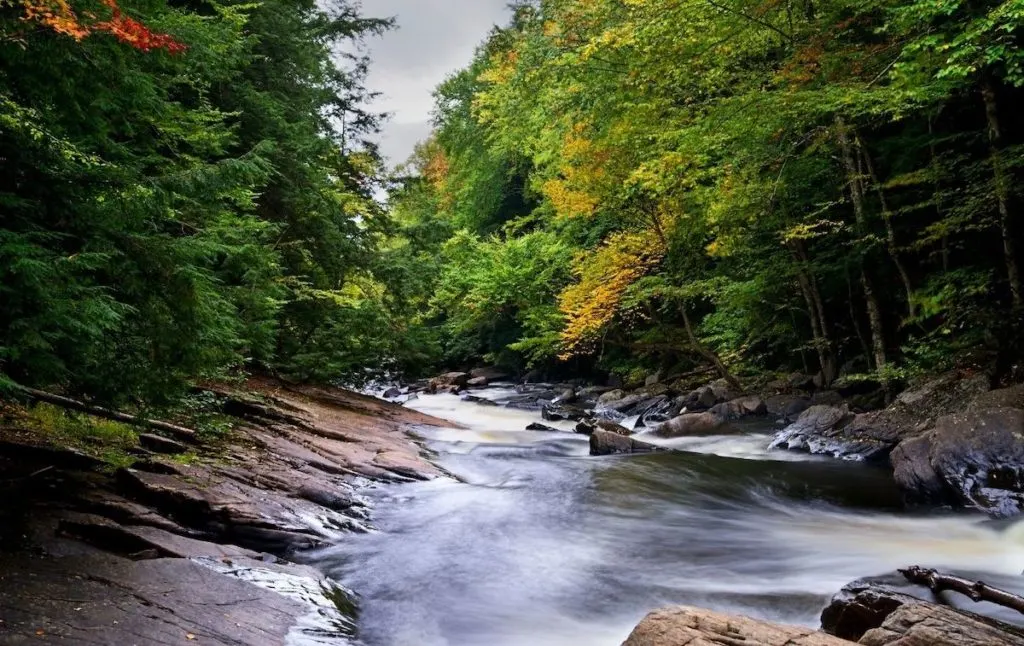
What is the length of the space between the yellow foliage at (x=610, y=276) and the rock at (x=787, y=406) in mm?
4029

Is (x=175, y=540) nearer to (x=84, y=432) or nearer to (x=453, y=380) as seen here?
(x=84, y=432)

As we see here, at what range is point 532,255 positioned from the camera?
21.8 meters

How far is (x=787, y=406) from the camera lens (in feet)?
45.6

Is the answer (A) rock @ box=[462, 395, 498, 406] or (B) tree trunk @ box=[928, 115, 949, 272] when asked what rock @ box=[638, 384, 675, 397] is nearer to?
(A) rock @ box=[462, 395, 498, 406]

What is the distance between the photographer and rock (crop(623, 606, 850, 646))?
3266 millimetres

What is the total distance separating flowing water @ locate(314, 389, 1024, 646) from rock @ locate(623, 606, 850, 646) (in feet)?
4.76

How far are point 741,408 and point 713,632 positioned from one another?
38.0ft

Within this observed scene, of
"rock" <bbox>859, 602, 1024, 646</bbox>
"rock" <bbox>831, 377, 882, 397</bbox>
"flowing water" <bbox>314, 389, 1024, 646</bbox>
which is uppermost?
"rock" <bbox>831, 377, 882, 397</bbox>

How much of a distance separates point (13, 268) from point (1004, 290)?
12791mm

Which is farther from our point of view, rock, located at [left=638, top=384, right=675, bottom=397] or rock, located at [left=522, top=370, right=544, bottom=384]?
rock, located at [left=522, top=370, right=544, bottom=384]

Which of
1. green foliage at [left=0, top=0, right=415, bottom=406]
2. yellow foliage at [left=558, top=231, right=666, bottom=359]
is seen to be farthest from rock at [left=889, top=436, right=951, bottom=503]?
yellow foliage at [left=558, top=231, right=666, bottom=359]

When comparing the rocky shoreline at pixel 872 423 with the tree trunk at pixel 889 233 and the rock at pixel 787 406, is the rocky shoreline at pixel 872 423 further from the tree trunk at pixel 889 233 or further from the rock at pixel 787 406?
the tree trunk at pixel 889 233

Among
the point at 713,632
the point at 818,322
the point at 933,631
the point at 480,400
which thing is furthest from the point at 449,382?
the point at 933,631

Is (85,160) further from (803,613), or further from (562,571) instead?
(803,613)
